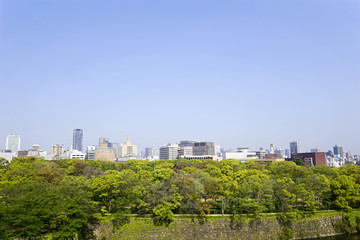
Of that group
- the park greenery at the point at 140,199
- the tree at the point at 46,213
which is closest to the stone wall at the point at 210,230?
the park greenery at the point at 140,199

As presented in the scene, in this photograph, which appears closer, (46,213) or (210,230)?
(46,213)

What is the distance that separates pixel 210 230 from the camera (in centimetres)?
4069

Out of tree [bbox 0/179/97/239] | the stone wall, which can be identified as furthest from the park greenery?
the stone wall

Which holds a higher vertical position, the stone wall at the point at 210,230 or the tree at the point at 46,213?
the tree at the point at 46,213

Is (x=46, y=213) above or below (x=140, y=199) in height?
below

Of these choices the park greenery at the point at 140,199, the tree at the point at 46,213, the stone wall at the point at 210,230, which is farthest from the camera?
the stone wall at the point at 210,230

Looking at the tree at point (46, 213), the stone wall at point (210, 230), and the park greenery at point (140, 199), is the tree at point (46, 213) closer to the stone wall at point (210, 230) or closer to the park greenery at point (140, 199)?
the park greenery at point (140, 199)

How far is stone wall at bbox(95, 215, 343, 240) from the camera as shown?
129 ft

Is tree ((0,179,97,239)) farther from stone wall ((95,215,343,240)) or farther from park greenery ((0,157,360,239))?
stone wall ((95,215,343,240))

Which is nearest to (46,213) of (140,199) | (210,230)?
(140,199)

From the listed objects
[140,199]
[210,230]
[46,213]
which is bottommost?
[210,230]

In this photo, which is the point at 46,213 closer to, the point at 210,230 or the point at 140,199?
the point at 140,199

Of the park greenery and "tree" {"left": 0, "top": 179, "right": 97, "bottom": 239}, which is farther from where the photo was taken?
the park greenery

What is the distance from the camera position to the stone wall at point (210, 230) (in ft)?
129
